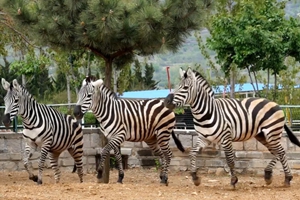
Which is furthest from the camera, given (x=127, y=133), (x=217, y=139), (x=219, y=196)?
(x=127, y=133)

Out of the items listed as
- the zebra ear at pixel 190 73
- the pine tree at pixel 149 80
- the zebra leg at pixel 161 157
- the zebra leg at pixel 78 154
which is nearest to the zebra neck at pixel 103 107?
the zebra leg at pixel 161 157

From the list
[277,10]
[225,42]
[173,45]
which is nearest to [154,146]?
[173,45]

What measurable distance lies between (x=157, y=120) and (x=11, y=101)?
2.85m

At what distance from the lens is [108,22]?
1587 centimetres

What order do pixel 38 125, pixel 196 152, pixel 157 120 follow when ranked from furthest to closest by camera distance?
pixel 157 120, pixel 38 125, pixel 196 152

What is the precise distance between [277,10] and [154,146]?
23.1ft

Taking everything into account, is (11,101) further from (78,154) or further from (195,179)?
(195,179)

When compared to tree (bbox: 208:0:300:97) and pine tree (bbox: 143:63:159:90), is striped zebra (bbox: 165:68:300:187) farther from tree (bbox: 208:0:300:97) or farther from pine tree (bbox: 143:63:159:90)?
pine tree (bbox: 143:63:159:90)

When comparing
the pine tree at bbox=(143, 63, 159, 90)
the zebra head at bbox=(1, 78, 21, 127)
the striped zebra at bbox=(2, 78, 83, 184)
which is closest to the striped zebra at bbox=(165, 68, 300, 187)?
the striped zebra at bbox=(2, 78, 83, 184)

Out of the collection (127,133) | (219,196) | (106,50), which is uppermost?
(106,50)

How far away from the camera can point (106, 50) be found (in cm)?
1725

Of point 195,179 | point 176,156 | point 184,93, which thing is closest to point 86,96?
point 184,93

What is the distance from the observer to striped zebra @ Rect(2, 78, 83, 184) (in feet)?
53.5

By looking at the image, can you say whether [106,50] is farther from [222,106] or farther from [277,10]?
[277,10]
